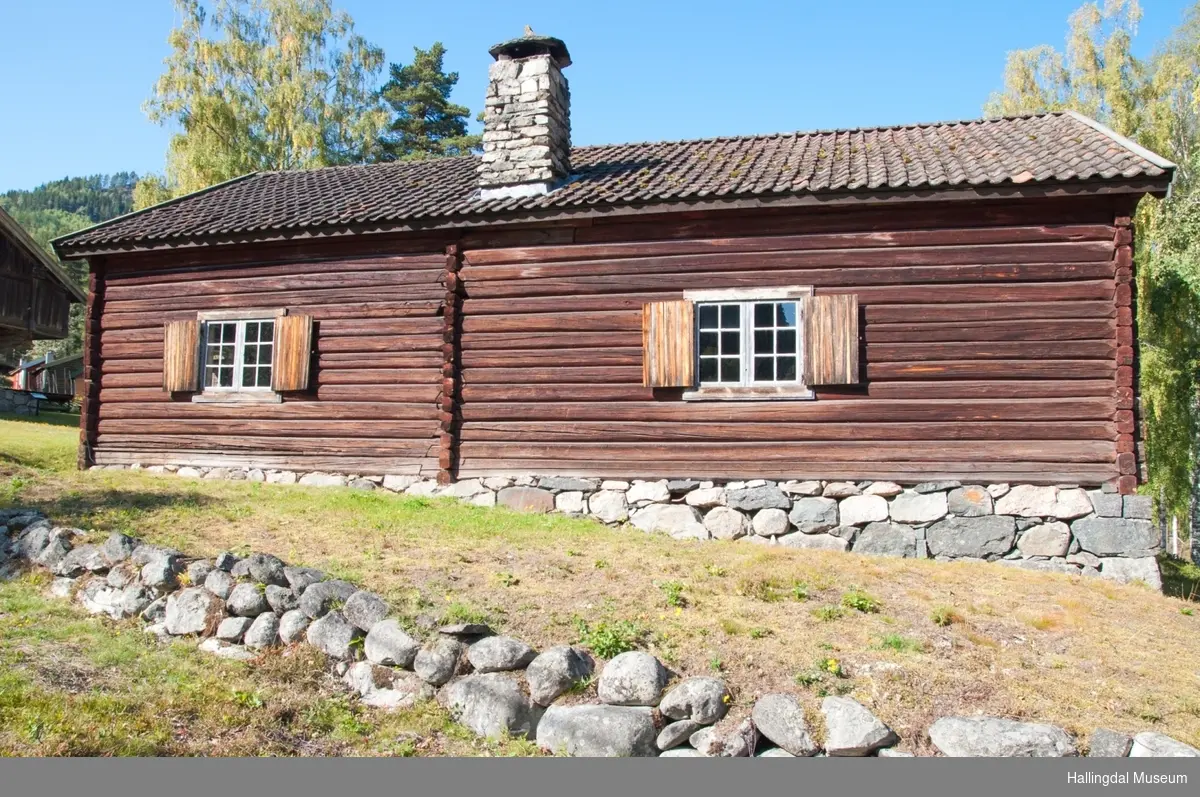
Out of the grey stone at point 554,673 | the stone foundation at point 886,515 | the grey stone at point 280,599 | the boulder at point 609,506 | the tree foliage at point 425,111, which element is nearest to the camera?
the grey stone at point 554,673

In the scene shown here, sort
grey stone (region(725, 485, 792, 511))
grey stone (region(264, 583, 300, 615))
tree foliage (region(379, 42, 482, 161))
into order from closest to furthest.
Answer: grey stone (region(264, 583, 300, 615)), grey stone (region(725, 485, 792, 511)), tree foliage (region(379, 42, 482, 161))

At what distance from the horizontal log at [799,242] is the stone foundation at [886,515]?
281 cm

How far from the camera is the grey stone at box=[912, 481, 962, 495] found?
10289 millimetres

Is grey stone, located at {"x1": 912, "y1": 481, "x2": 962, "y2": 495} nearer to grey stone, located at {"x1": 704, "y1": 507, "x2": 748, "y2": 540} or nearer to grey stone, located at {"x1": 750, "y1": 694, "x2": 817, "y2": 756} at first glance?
grey stone, located at {"x1": 704, "y1": 507, "x2": 748, "y2": 540}

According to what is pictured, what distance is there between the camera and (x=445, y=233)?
12211 mm

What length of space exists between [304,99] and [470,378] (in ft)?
65.8

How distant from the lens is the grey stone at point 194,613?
7008 millimetres

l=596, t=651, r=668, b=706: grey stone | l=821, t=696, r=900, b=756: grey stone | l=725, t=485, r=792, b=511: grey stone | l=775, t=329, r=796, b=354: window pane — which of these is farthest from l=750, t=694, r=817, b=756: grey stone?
l=775, t=329, r=796, b=354: window pane

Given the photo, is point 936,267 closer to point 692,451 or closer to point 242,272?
point 692,451

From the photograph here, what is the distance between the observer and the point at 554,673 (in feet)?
19.2

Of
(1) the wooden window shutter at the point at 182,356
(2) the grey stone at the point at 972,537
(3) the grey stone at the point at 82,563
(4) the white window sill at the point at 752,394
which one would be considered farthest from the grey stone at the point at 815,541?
(1) the wooden window shutter at the point at 182,356

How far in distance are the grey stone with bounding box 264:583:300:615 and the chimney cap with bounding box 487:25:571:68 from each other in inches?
340

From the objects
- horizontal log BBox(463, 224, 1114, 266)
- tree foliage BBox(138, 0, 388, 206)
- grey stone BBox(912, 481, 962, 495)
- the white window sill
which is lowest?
grey stone BBox(912, 481, 962, 495)

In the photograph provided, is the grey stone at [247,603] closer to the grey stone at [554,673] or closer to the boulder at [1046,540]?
the grey stone at [554,673]
